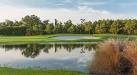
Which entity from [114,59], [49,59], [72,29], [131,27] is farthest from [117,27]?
[114,59]

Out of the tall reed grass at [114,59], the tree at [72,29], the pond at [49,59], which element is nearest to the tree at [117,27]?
the tree at [72,29]

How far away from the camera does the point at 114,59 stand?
54.1 feet

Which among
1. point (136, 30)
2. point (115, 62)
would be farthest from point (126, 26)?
point (115, 62)

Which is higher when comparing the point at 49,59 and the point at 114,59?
the point at 114,59

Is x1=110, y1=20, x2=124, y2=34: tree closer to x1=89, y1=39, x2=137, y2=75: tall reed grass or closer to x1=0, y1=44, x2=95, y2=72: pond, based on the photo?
x1=0, y1=44, x2=95, y2=72: pond

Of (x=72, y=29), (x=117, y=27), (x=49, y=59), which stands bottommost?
(x=72, y=29)

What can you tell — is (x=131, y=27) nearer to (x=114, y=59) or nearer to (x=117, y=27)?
(x=117, y=27)

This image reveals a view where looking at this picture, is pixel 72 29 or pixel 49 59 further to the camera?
pixel 72 29

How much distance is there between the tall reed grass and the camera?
53.6 feet

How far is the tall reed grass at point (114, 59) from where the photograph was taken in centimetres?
1633

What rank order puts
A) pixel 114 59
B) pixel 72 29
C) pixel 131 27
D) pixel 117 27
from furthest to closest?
pixel 72 29 < pixel 117 27 < pixel 131 27 < pixel 114 59

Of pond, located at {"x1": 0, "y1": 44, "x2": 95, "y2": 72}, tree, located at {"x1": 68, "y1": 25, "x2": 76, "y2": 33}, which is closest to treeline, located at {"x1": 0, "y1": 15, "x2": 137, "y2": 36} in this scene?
tree, located at {"x1": 68, "y1": 25, "x2": 76, "y2": 33}

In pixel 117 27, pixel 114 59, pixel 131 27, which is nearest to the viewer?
pixel 114 59

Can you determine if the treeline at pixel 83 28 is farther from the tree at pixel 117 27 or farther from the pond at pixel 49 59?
the pond at pixel 49 59
